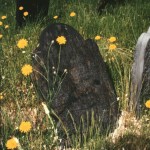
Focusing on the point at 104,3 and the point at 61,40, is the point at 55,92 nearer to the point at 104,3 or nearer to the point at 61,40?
the point at 61,40

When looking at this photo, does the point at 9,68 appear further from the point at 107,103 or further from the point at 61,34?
the point at 107,103

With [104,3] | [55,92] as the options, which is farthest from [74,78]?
[104,3]

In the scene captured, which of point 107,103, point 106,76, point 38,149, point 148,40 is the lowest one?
point 38,149

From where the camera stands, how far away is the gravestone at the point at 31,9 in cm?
513

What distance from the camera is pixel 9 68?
142 inches

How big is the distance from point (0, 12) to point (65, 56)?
3.51 meters

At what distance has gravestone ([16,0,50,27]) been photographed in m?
5.13

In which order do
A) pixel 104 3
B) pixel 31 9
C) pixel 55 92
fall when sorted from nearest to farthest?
pixel 55 92 < pixel 31 9 < pixel 104 3

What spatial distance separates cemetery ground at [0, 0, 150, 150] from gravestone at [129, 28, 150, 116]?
0.18 ft

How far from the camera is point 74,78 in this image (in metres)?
3.11

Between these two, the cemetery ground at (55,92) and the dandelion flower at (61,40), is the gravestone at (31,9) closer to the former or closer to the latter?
the cemetery ground at (55,92)

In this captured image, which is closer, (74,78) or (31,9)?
(74,78)

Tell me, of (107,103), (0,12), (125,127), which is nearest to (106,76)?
(107,103)

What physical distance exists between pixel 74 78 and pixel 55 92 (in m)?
0.24
